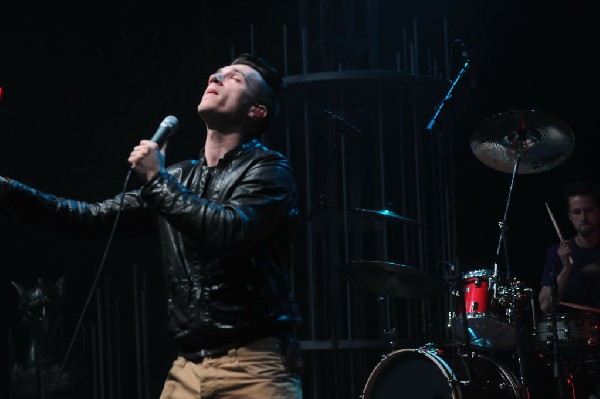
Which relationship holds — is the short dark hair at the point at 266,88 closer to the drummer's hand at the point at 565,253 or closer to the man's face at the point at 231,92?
the man's face at the point at 231,92

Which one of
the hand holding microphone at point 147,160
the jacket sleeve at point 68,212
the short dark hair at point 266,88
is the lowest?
the jacket sleeve at point 68,212

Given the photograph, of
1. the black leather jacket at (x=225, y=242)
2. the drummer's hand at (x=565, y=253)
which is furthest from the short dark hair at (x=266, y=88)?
the drummer's hand at (x=565, y=253)

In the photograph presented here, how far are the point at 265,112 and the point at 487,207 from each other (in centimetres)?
394

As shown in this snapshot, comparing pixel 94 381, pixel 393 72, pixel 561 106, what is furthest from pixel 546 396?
Result: pixel 94 381

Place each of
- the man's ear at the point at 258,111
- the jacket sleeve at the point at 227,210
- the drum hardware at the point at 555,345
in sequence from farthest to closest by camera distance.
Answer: the drum hardware at the point at 555,345, the man's ear at the point at 258,111, the jacket sleeve at the point at 227,210

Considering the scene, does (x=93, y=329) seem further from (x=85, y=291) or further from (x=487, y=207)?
(x=487, y=207)

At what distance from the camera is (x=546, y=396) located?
20.6ft

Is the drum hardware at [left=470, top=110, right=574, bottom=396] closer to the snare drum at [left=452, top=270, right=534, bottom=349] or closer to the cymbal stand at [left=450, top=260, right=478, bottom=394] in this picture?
the snare drum at [left=452, top=270, right=534, bottom=349]

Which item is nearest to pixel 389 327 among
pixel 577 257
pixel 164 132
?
pixel 577 257

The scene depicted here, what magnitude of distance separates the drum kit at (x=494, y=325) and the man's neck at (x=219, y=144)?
93.3 inches

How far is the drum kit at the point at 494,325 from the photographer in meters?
5.21

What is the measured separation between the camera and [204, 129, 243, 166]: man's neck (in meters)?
2.70

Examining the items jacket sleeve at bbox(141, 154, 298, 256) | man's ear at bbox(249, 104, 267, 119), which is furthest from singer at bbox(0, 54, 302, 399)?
man's ear at bbox(249, 104, 267, 119)

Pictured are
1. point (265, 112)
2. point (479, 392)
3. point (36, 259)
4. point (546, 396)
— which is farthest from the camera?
point (546, 396)
